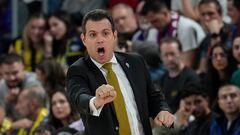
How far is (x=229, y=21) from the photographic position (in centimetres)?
964

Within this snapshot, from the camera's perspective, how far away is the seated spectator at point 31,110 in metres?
8.45

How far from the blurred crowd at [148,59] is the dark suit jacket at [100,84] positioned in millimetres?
2369

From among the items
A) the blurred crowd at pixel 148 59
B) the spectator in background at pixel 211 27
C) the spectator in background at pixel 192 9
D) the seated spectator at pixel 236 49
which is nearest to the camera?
the blurred crowd at pixel 148 59

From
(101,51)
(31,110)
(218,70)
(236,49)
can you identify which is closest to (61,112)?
(31,110)

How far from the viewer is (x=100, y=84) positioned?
4.68 metres

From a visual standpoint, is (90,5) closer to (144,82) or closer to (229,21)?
(229,21)

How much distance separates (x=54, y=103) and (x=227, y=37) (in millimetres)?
2103

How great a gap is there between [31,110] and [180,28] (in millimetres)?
A: 2063

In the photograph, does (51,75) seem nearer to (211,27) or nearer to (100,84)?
(211,27)

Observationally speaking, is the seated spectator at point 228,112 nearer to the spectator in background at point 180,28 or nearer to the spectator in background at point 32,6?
the spectator in background at point 180,28

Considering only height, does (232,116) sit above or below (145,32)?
below

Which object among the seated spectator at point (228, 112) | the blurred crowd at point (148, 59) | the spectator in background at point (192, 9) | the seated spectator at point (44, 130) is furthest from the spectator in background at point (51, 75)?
the seated spectator at point (228, 112)

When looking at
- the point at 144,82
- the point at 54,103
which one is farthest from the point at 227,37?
the point at 144,82

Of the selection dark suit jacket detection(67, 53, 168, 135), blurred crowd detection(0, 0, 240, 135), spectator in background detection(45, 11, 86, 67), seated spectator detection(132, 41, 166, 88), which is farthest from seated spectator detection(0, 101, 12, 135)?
dark suit jacket detection(67, 53, 168, 135)
